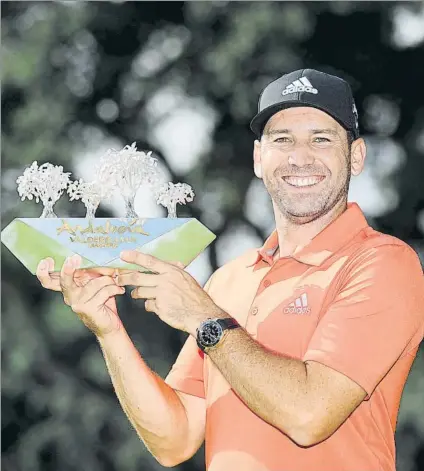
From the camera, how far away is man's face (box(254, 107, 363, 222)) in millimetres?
2994

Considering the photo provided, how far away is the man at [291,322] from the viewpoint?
2.60 meters

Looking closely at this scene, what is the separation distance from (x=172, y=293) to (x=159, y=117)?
7.95m

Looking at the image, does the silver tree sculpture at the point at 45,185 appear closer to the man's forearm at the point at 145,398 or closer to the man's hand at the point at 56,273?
the man's hand at the point at 56,273

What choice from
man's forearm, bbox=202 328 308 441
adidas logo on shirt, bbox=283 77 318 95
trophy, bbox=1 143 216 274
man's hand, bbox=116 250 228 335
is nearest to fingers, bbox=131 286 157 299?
man's hand, bbox=116 250 228 335

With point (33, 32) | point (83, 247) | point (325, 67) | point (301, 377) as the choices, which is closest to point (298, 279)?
point (301, 377)

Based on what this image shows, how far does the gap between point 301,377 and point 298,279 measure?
0.42m

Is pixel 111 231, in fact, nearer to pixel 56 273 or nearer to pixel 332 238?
pixel 56 273

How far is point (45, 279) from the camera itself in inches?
115

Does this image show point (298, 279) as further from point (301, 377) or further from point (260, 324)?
point (301, 377)

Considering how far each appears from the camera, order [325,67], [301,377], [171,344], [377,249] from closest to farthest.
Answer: [301,377] < [377,249] < [325,67] < [171,344]

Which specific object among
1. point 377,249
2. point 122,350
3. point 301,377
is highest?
point 377,249

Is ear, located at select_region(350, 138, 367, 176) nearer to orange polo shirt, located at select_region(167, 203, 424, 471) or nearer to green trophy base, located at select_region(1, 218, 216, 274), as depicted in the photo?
orange polo shirt, located at select_region(167, 203, 424, 471)

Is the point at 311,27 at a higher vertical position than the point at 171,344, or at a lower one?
higher

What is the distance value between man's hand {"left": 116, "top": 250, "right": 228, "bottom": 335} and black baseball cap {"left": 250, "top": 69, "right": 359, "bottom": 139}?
61cm
